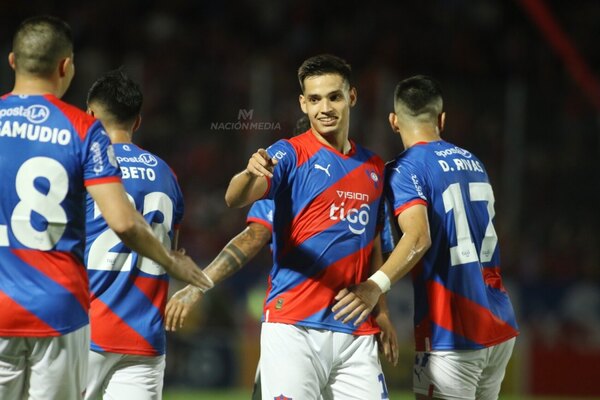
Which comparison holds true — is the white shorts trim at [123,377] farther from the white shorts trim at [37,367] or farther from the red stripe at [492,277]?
the red stripe at [492,277]

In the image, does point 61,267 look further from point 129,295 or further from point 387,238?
point 387,238

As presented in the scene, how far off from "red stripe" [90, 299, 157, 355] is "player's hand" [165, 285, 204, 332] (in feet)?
1.05

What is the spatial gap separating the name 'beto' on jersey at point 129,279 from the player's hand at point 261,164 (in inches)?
36.1

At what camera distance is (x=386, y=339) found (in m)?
6.22

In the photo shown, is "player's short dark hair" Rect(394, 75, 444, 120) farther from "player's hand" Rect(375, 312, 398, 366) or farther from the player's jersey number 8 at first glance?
the player's jersey number 8

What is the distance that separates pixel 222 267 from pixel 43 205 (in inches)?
71.1

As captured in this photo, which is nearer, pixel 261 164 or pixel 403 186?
pixel 261 164

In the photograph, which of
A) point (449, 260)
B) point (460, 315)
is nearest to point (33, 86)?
point (449, 260)

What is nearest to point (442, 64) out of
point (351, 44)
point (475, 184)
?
A: point (351, 44)

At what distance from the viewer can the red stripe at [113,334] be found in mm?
5941

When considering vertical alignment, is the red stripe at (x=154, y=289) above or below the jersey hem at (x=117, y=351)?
above

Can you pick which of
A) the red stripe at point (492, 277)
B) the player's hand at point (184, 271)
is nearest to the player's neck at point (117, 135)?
the player's hand at point (184, 271)

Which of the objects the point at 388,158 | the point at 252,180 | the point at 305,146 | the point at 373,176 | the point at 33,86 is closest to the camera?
the point at 33,86

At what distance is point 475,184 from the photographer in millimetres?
6410
